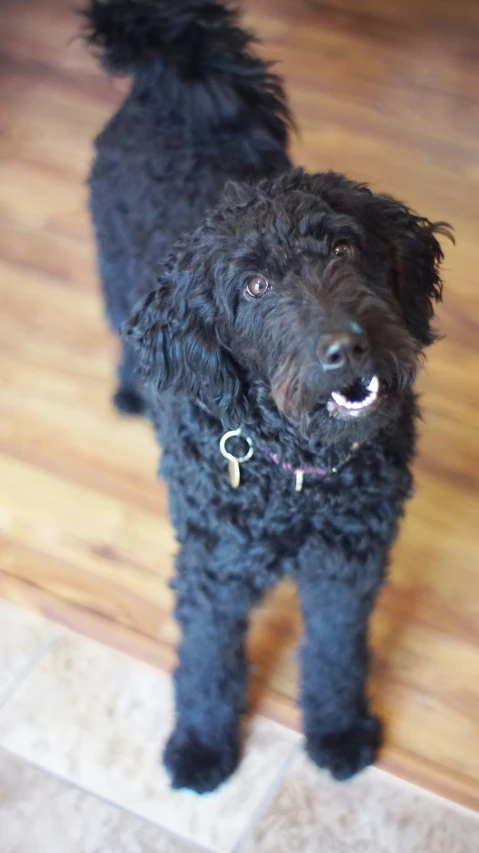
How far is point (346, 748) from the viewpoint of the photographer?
1.47m

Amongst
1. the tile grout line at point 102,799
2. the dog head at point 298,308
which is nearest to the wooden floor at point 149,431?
the tile grout line at point 102,799

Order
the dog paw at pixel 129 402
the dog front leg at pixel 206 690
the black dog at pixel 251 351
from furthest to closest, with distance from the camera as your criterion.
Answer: the dog paw at pixel 129 402 < the dog front leg at pixel 206 690 < the black dog at pixel 251 351

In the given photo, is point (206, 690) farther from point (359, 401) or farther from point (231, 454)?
point (359, 401)

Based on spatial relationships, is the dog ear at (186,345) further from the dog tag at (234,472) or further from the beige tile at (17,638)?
the beige tile at (17,638)

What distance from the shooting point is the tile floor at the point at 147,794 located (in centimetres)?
142

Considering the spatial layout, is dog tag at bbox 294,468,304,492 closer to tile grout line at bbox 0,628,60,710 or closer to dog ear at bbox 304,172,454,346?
dog ear at bbox 304,172,454,346

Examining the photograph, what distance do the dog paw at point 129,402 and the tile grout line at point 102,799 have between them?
812 millimetres

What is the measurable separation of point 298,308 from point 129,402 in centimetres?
98

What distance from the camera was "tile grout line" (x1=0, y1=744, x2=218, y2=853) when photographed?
1.42 metres

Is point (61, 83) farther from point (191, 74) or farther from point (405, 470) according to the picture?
point (405, 470)

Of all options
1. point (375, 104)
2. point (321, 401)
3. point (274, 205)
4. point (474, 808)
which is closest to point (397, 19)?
point (375, 104)

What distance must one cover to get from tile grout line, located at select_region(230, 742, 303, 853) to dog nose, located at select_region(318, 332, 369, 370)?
2.80 feet

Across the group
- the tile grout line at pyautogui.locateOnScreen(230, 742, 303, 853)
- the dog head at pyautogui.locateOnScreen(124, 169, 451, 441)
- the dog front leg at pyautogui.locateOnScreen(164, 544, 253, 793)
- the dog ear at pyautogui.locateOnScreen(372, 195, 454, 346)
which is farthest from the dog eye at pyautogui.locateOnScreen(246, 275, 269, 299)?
the tile grout line at pyautogui.locateOnScreen(230, 742, 303, 853)

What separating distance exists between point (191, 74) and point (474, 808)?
1496mm
